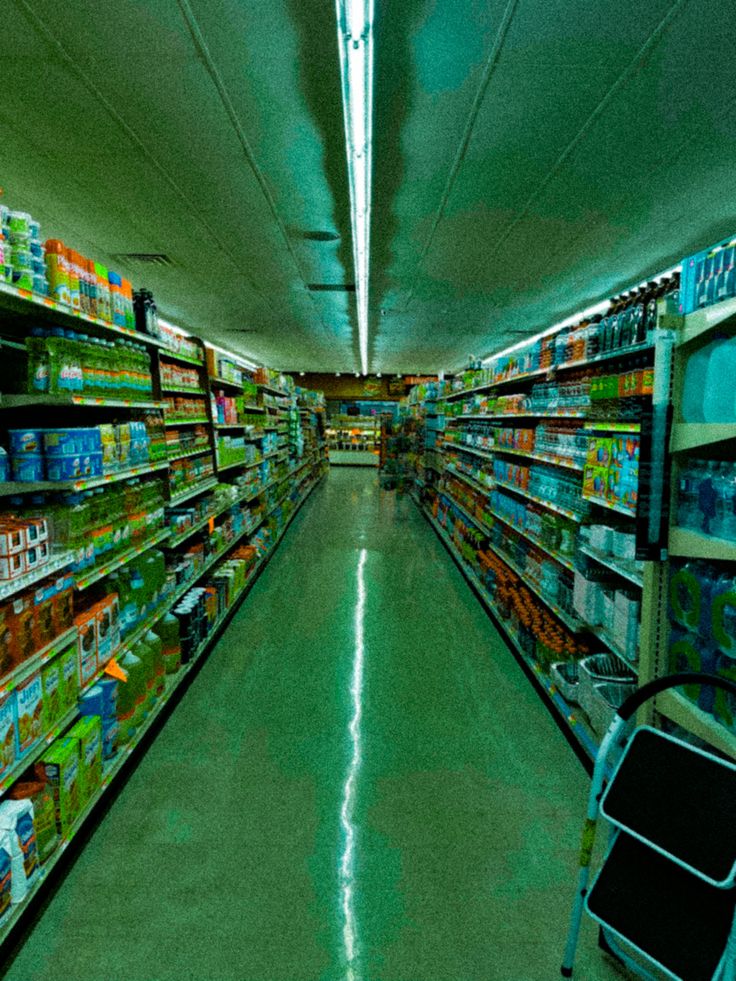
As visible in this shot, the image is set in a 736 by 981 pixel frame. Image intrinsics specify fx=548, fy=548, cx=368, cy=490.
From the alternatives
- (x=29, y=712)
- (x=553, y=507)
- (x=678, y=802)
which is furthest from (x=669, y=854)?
(x=553, y=507)

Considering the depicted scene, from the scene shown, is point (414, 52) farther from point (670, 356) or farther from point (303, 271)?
point (303, 271)

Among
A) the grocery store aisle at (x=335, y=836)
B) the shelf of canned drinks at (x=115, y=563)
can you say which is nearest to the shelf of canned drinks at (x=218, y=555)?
the shelf of canned drinks at (x=115, y=563)

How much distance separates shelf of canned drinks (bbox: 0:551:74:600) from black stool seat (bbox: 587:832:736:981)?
6.92 feet

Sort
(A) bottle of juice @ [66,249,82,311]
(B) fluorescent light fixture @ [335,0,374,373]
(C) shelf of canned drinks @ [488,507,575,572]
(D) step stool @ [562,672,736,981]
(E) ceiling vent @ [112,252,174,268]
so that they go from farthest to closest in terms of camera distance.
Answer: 1. (E) ceiling vent @ [112,252,174,268]
2. (C) shelf of canned drinks @ [488,507,575,572]
3. (B) fluorescent light fixture @ [335,0,374,373]
4. (A) bottle of juice @ [66,249,82,311]
5. (D) step stool @ [562,672,736,981]

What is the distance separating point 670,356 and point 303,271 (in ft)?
20.3

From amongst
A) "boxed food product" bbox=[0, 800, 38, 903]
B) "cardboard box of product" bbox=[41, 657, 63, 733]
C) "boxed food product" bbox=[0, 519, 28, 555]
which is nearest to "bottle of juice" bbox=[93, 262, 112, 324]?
"boxed food product" bbox=[0, 519, 28, 555]

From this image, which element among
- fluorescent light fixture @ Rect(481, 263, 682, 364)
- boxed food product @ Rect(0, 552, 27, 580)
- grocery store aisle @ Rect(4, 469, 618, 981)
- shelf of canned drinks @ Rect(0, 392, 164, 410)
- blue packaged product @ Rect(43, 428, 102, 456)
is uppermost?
fluorescent light fixture @ Rect(481, 263, 682, 364)

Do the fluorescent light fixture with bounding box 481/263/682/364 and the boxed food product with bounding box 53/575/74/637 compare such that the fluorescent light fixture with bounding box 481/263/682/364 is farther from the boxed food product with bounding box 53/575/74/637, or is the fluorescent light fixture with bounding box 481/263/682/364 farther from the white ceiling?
the boxed food product with bounding box 53/575/74/637

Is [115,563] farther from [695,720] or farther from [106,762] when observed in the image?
[695,720]

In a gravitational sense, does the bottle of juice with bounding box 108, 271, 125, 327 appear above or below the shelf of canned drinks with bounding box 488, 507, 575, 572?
above

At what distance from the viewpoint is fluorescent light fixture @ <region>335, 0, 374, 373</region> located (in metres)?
2.67

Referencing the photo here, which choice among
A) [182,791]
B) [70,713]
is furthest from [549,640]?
[70,713]

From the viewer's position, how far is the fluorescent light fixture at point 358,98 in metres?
2.67

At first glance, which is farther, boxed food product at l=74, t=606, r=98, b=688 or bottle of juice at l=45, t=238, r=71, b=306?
boxed food product at l=74, t=606, r=98, b=688
